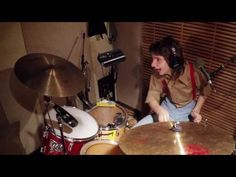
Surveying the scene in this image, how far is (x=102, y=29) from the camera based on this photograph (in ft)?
11.9

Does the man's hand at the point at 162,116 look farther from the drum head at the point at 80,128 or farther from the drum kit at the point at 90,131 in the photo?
the drum head at the point at 80,128

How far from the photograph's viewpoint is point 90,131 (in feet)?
8.59

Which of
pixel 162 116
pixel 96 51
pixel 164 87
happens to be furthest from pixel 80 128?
pixel 96 51

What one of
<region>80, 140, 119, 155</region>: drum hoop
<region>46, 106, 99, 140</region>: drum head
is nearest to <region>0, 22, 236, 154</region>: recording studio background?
<region>46, 106, 99, 140</region>: drum head

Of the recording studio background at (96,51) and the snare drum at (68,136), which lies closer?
the snare drum at (68,136)

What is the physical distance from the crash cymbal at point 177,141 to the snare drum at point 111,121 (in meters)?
0.76

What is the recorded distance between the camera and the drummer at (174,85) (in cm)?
254

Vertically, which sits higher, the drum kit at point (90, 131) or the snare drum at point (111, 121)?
the drum kit at point (90, 131)

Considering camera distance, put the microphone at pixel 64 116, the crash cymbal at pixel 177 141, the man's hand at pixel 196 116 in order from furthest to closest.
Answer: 1. the man's hand at pixel 196 116
2. the microphone at pixel 64 116
3. the crash cymbal at pixel 177 141

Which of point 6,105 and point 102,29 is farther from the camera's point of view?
point 102,29

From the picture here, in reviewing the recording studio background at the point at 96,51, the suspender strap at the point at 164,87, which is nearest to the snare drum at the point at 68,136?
the recording studio background at the point at 96,51
